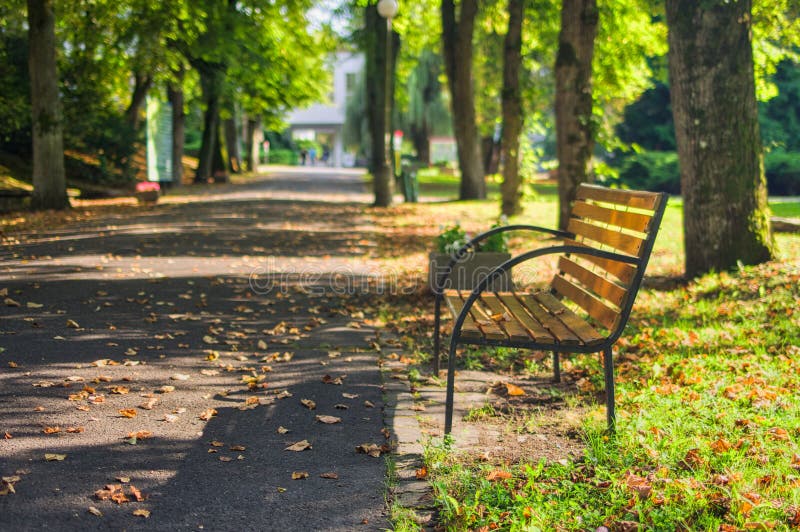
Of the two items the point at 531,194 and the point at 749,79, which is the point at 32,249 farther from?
the point at 531,194

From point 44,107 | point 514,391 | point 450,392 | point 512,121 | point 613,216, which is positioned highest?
Answer: point 44,107

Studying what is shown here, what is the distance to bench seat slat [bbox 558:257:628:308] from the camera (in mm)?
4086

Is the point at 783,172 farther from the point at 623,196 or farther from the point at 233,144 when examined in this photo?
the point at 623,196

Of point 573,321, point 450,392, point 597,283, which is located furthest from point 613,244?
point 450,392

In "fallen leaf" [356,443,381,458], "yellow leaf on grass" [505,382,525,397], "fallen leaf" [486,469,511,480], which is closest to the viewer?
"fallen leaf" [486,469,511,480]

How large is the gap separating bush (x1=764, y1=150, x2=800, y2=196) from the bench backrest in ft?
86.1

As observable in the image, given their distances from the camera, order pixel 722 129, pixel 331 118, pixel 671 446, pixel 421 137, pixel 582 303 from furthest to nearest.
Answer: pixel 331 118 → pixel 421 137 → pixel 722 129 → pixel 582 303 → pixel 671 446

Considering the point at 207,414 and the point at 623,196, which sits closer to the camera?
the point at 207,414

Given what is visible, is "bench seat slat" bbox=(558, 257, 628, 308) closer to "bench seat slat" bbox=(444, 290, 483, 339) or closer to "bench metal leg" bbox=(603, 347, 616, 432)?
"bench metal leg" bbox=(603, 347, 616, 432)

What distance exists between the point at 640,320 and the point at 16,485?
5197 millimetres

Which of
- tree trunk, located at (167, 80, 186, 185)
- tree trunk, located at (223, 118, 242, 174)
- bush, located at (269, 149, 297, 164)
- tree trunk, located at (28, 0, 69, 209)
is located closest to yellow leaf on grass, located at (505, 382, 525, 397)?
tree trunk, located at (28, 0, 69, 209)

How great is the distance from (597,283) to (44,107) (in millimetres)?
14076

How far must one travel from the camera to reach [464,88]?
22469mm

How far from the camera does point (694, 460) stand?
12.0ft
